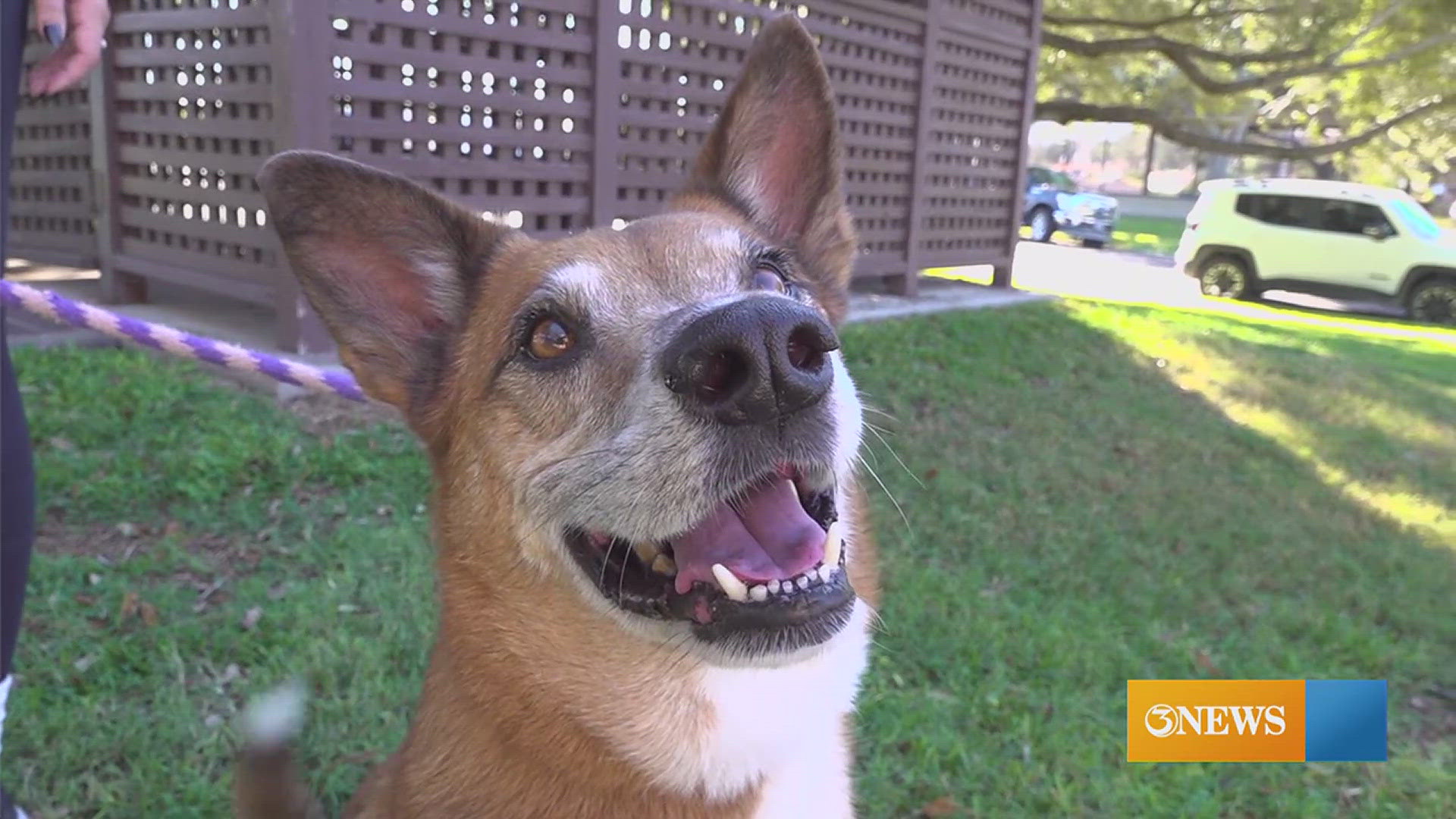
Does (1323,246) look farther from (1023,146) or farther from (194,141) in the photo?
(194,141)

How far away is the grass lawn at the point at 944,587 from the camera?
318 cm

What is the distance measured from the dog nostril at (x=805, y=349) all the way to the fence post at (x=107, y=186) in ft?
21.2

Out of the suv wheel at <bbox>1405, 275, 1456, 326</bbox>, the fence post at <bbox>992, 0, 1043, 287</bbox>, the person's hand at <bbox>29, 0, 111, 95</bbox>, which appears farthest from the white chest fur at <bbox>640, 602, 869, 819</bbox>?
the suv wheel at <bbox>1405, 275, 1456, 326</bbox>

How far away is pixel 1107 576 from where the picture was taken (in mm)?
4738

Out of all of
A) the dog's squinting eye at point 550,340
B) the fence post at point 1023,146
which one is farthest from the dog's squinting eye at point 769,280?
the fence post at point 1023,146

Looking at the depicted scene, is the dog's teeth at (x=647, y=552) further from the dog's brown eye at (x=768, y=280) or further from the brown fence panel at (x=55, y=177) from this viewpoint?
the brown fence panel at (x=55, y=177)

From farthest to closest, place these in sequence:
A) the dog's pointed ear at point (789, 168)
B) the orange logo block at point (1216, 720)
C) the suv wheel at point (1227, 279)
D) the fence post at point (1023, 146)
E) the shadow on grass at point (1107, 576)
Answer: the suv wheel at point (1227, 279) → the fence post at point (1023, 146) → the orange logo block at point (1216, 720) → the shadow on grass at point (1107, 576) → the dog's pointed ear at point (789, 168)

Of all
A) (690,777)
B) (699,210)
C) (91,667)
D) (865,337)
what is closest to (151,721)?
(91,667)

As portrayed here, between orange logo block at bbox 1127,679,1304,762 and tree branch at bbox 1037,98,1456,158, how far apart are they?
17.5 meters

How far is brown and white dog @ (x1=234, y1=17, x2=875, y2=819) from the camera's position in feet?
5.96

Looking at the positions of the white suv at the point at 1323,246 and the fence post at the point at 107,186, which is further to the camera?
the white suv at the point at 1323,246

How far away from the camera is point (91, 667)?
10.8 feet

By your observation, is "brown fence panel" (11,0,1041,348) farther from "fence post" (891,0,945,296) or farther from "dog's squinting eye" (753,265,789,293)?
"dog's squinting eye" (753,265,789,293)

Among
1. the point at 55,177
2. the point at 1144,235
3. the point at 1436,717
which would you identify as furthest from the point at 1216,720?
the point at 1144,235
